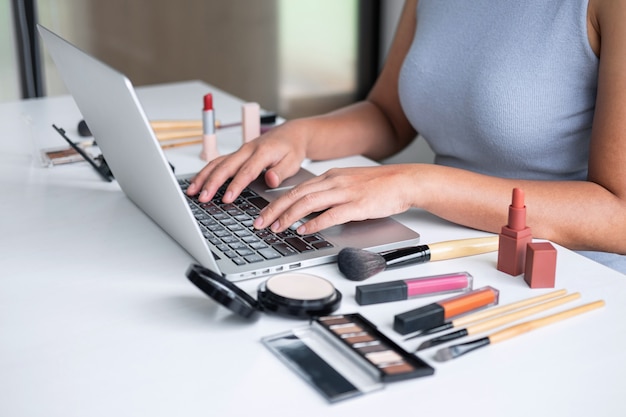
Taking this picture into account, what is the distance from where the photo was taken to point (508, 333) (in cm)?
74

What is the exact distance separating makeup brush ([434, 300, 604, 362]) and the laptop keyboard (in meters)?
0.24

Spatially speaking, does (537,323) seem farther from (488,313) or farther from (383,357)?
(383,357)

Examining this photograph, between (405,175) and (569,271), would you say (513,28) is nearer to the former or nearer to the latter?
(405,175)

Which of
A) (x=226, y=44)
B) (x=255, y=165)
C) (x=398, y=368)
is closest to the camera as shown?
(x=398, y=368)

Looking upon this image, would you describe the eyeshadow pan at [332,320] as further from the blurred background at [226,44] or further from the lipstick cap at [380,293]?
the blurred background at [226,44]

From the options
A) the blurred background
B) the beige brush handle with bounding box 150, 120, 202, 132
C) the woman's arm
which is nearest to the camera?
the woman's arm

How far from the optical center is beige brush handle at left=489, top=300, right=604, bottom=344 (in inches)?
29.1

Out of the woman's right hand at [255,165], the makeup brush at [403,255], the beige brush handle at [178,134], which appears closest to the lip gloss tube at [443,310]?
the makeup brush at [403,255]

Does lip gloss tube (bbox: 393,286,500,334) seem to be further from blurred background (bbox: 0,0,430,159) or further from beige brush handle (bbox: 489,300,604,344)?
blurred background (bbox: 0,0,430,159)

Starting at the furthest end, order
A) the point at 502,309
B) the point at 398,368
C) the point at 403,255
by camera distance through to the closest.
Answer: the point at 403,255 < the point at 502,309 < the point at 398,368

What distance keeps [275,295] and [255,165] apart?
14.7 inches

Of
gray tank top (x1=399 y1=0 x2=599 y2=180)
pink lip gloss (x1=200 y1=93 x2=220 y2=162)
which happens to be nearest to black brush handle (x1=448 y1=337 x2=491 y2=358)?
gray tank top (x1=399 y1=0 x2=599 y2=180)

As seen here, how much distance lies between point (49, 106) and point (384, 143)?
65 centimetres

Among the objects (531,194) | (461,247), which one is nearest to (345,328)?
(461,247)
